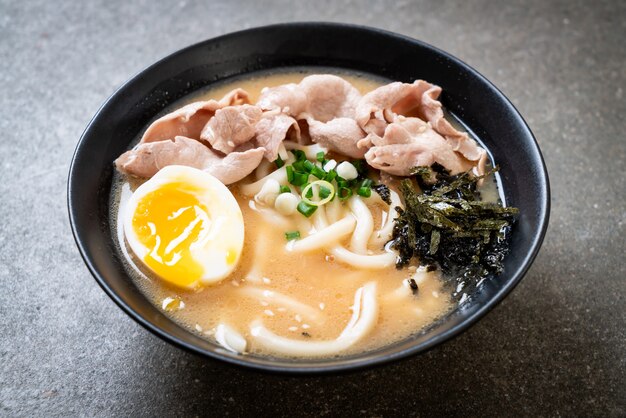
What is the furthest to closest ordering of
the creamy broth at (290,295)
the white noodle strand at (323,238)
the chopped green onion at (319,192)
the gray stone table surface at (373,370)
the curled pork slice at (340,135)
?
the curled pork slice at (340,135), the chopped green onion at (319,192), the white noodle strand at (323,238), the gray stone table surface at (373,370), the creamy broth at (290,295)

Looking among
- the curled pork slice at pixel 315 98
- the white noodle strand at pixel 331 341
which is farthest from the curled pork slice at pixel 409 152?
the white noodle strand at pixel 331 341

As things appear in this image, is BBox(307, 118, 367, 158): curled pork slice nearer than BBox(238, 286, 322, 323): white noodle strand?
No

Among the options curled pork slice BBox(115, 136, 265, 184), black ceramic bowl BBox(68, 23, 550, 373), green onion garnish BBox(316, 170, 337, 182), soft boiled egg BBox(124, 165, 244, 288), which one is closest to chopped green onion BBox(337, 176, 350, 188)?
green onion garnish BBox(316, 170, 337, 182)

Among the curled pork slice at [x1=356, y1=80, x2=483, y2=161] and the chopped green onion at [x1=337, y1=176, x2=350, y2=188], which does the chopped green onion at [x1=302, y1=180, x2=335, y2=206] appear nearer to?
the chopped green onion at [x1=337, y1=176, x2=350, y2=188]

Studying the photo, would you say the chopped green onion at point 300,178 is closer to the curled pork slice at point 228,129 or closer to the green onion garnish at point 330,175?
the green onion garnish at point 330,175

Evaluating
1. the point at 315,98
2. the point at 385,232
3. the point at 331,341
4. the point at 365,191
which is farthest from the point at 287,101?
the point at 331,341

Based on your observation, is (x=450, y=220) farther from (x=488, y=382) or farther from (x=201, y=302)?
(x=201, y=302)

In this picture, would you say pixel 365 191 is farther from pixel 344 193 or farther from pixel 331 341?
pixel 331 341
